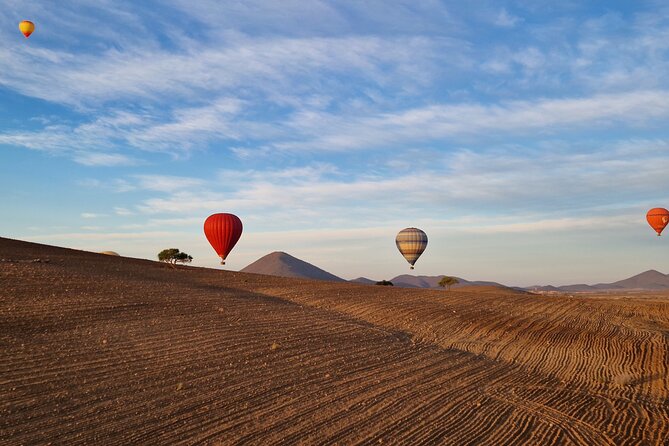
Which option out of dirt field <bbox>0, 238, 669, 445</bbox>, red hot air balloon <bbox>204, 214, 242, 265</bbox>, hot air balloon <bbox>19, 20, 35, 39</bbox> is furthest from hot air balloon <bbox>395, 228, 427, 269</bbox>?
hot air balloon <bbox>19, 20, 35, 39</bbox>

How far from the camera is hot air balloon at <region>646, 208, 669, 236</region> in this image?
59.9m

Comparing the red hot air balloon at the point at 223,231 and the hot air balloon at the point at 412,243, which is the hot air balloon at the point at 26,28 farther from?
the hot air balloon at the point at 412,243

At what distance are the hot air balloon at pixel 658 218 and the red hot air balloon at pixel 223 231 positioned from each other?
43848 millimetres

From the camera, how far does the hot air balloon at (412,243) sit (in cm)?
6166

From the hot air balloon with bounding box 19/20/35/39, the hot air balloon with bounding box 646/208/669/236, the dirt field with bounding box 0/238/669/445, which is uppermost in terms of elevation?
the hot air balloon with bounding box 19/20/35/39

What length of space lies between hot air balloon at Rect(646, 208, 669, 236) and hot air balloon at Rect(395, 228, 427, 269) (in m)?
23.6

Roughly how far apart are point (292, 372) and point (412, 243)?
151 feet

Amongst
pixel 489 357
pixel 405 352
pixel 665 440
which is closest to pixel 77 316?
pixel 405 352

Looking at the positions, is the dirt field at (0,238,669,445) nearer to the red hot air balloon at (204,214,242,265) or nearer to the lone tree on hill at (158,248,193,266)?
the red hot air balloon at (204,214,242,265)

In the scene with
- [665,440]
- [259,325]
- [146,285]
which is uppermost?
[146,285]

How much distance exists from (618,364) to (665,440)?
9467 millimetres

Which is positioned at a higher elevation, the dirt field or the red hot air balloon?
the red hot air balloon

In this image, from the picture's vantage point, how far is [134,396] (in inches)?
531

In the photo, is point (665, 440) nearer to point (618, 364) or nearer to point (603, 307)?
point (618, 364)
